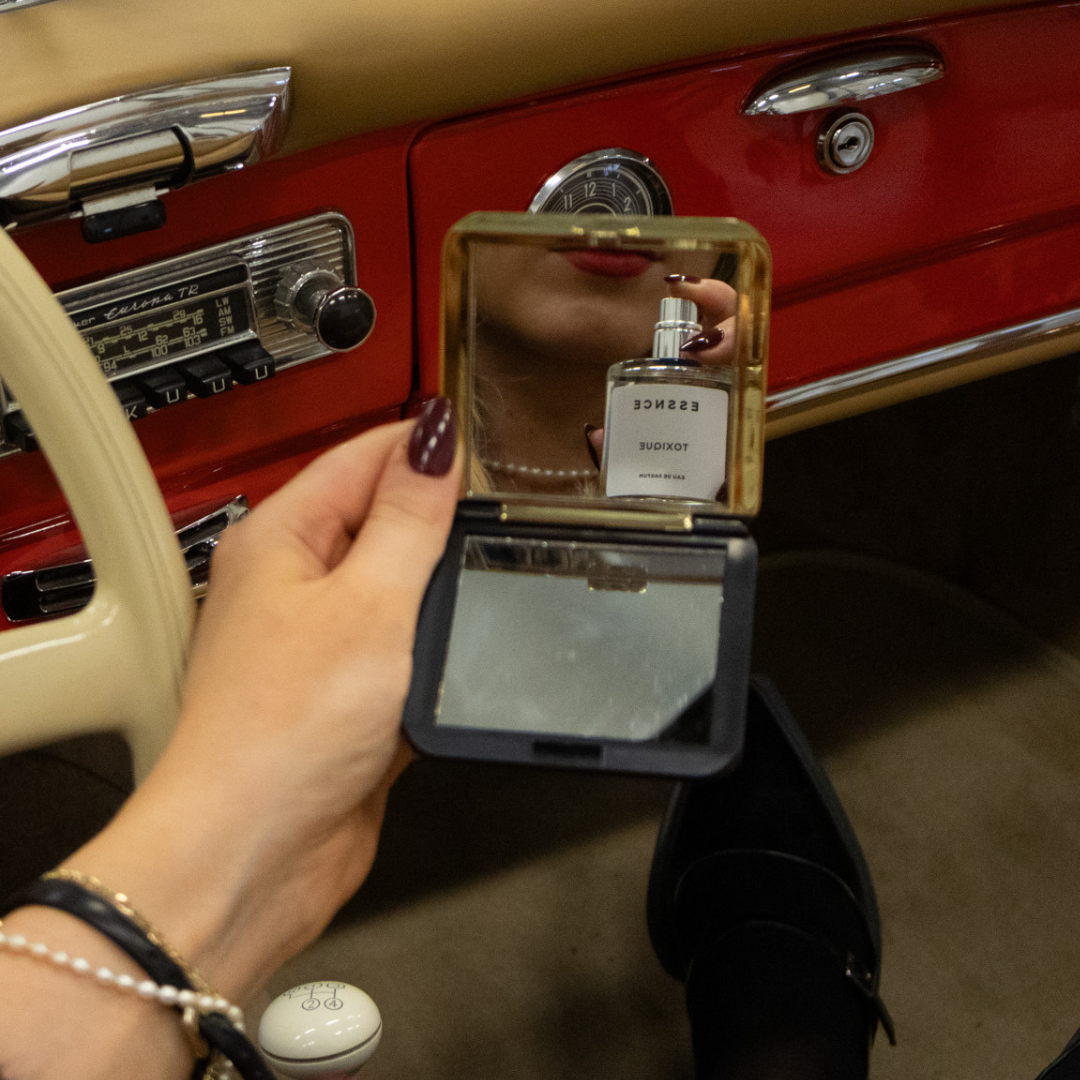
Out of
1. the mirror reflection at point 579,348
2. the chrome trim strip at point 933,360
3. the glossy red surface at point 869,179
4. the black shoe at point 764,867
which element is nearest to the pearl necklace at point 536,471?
the mirror reflection at point 579,348

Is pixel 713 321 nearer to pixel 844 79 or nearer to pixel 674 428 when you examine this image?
pixel 674 428

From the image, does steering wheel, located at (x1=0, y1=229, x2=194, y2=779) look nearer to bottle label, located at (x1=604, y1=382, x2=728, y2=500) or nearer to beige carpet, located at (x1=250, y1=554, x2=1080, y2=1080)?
bottle label, located at (x1=604, y1=382, x2=728, y2=500)

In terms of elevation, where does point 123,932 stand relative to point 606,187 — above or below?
below

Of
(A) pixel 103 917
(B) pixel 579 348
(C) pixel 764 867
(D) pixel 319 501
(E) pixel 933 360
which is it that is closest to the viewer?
(A) pixel 103 917

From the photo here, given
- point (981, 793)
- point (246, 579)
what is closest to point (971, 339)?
point (981, 793)

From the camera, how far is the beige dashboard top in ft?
1.80

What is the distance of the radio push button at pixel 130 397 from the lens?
1.99 ft

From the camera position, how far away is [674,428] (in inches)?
23.6

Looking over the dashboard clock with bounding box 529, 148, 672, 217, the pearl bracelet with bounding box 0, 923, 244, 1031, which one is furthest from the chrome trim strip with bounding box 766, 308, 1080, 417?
the pearl bracelet with bounding box 0, 923, 244, 1031

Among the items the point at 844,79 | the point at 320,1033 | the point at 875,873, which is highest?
the point at 844,79

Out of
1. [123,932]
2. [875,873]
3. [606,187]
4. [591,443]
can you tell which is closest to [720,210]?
[606,187]

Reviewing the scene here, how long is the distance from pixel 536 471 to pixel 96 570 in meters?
0.23

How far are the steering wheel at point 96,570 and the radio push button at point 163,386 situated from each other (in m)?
0.11

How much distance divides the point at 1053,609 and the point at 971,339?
20.7 inches
